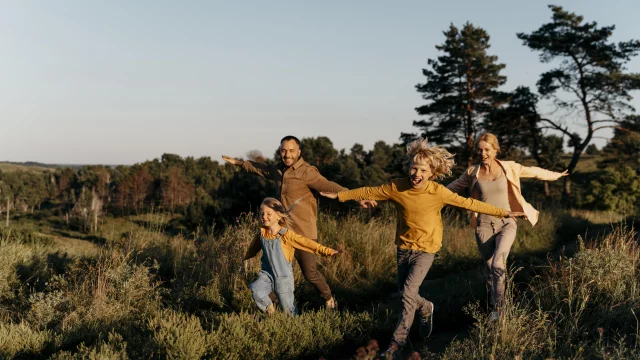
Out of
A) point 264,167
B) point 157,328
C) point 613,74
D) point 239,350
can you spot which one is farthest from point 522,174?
point 613,74

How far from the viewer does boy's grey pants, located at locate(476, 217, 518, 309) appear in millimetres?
5180

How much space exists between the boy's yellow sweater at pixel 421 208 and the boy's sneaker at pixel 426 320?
59 cm

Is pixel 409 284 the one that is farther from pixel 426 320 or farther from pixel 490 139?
pixel 490 139

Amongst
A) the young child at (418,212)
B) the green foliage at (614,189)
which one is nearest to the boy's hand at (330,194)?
the young child at (418,212)

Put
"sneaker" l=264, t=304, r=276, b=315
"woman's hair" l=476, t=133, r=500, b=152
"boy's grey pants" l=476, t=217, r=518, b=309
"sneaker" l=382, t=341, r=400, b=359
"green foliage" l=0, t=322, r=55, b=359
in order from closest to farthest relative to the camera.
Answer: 1. "sneaker" l=382, t=341, r=400, b=359
2. "green foliage" l=0, t=322, r=55, b=359
3. "sneaker" l=264, t=304, r=276, b=315
4. "boy's grey pants" l=476, t=217, r=518, b=309
5. "woman's hair" l=476, t=133, r=500, b=152

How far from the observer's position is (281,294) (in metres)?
4.90

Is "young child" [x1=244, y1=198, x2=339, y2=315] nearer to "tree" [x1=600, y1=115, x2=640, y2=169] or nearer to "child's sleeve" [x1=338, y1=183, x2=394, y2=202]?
"child's sleeve" [x1=338, y1=183, x2=394, y2=202]

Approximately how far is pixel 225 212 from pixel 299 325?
3562 cm

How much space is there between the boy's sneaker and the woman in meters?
0.88

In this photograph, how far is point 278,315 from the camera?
4688mm

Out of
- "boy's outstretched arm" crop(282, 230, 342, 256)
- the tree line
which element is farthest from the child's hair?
the tree line

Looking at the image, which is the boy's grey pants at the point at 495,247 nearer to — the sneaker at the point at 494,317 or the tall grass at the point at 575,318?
the tall grass at the point at 575,318

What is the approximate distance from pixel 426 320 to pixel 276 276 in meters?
1.54

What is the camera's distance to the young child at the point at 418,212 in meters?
4.45
